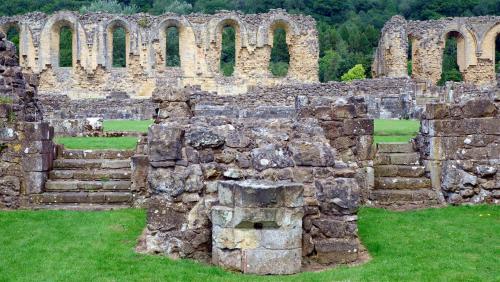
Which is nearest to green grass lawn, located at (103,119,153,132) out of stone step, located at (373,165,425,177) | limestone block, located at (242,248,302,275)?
stone step, located at (373,165,425,177)

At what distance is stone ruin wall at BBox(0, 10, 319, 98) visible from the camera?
3391 cm

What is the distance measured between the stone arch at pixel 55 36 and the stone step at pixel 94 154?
23261 mm

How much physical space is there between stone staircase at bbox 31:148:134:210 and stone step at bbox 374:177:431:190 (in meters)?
4.07

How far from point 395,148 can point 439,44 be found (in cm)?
2364

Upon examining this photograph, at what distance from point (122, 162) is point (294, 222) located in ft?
18.5

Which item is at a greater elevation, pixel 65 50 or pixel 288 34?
pixel 65 50

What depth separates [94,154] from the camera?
1199 centimetres

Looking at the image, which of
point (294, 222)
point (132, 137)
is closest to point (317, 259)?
point (294, 222)

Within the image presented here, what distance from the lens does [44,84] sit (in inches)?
1350

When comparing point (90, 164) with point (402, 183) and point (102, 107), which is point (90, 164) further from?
point (102, 107)

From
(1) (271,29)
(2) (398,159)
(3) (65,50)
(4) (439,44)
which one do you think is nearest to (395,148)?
(2) (398,159)

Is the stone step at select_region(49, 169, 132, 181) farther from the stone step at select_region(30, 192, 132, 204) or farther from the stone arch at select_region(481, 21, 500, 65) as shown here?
the stone arch at select_region(481, 21, 500, 65)

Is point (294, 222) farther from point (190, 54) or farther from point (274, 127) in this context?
point (190, 54)

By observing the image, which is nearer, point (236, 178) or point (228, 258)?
point (228, 258)
